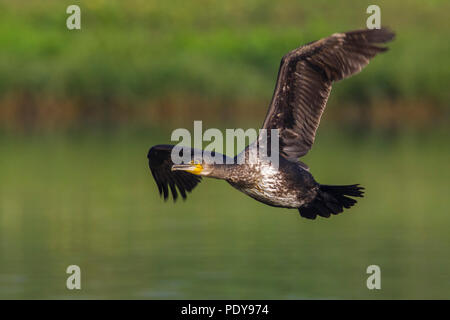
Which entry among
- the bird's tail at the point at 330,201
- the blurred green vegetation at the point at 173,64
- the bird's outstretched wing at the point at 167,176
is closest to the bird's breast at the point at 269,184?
the bird's tail at the point at 330,201

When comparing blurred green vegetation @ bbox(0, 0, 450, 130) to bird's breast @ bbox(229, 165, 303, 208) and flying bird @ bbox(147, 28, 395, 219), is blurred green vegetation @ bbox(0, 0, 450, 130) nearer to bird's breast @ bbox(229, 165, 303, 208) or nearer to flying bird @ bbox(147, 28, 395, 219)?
flying bird @ bbox(147, 28, 395, 219)

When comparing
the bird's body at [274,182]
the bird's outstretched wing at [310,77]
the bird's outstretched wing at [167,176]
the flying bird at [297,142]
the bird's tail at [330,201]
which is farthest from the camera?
the bird's outstretched wing at [167,176]

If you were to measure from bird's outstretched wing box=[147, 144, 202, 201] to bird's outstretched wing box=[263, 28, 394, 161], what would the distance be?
1785 mm

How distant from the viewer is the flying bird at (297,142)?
31.0ft

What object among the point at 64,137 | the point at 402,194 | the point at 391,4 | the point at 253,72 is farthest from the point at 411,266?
the point at 391,4

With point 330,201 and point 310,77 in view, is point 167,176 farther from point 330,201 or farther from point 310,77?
point 310,77

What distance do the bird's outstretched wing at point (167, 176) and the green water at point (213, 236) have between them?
128 cm

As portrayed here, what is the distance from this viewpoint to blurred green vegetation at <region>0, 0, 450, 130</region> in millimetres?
33312

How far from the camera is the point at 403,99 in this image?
1323 inches

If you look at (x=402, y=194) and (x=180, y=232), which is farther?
(x=402, y=194)

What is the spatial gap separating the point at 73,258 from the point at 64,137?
57.9 ft

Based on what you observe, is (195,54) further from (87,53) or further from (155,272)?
(155,272)

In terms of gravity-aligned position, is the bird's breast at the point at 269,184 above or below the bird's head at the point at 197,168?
below

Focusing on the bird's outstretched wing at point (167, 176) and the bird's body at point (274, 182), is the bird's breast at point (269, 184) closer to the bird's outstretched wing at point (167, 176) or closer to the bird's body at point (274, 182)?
the bird's body at point (274, 182)
